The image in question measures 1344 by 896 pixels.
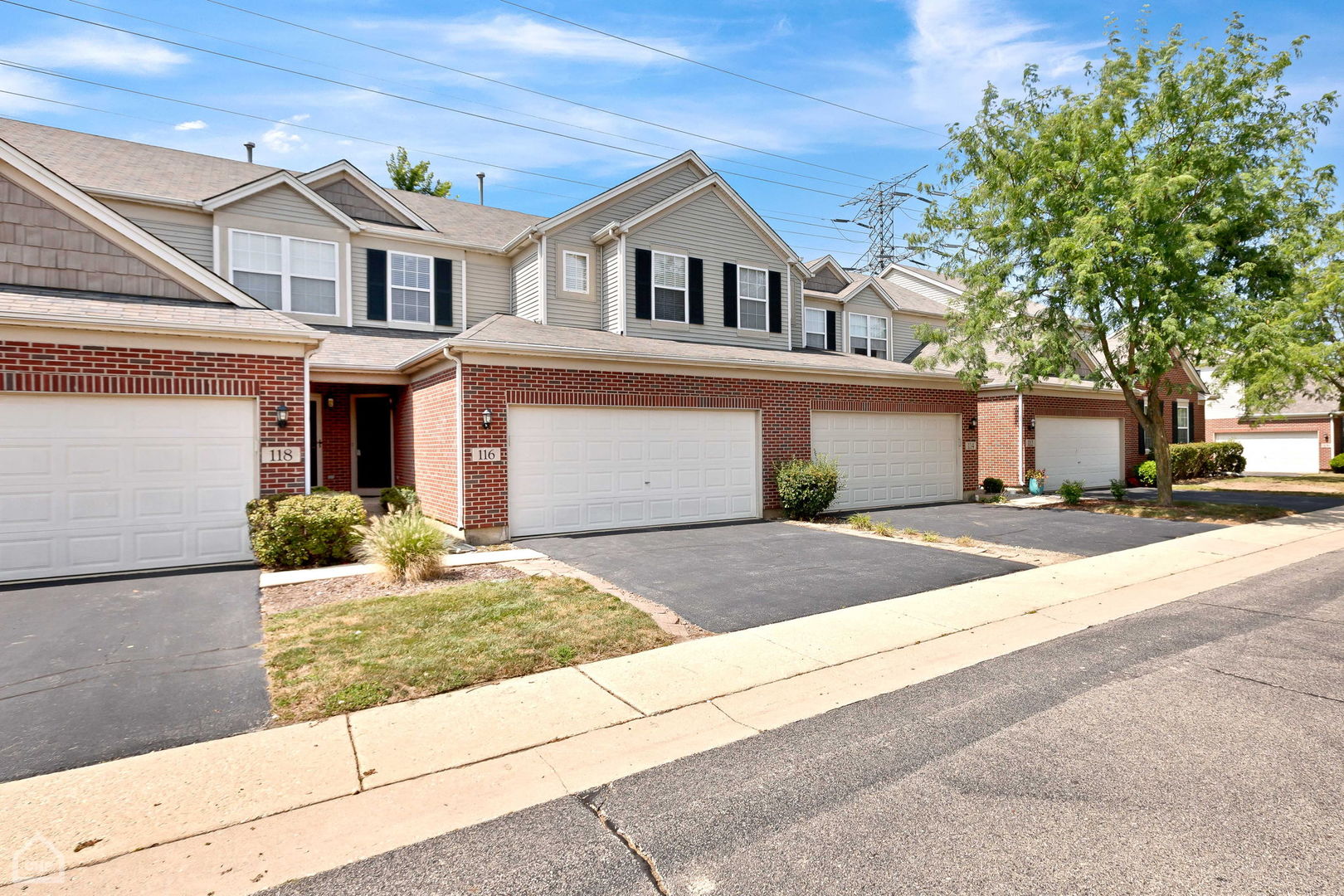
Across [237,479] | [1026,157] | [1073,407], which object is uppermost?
[1026,157]

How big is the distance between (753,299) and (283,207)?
1181 cm

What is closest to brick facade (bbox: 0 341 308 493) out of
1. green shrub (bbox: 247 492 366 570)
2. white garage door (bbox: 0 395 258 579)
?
white garage door (bbox: 0 395 258 579)

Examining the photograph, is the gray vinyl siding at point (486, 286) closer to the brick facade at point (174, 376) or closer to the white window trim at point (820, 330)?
the brick facade at point (174, 376)

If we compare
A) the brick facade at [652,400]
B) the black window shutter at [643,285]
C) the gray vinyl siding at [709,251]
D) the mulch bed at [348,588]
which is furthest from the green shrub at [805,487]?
the mulch bed at [348,588]

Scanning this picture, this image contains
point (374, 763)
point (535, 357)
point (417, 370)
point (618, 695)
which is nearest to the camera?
point (374, 763)

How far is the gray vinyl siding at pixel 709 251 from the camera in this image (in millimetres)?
16766

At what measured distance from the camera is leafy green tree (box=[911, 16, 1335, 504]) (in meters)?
14.6

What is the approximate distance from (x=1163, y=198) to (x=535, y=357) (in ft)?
45.0

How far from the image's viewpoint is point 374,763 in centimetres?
414

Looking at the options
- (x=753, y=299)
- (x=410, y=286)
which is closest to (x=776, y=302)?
(x=753, y=299)

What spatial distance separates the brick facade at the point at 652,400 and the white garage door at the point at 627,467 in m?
0.21

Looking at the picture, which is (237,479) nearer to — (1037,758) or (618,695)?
(618,695)

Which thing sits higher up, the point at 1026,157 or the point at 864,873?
the point at 1026,157

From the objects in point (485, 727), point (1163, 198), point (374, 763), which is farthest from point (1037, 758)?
point (1163, 198)
